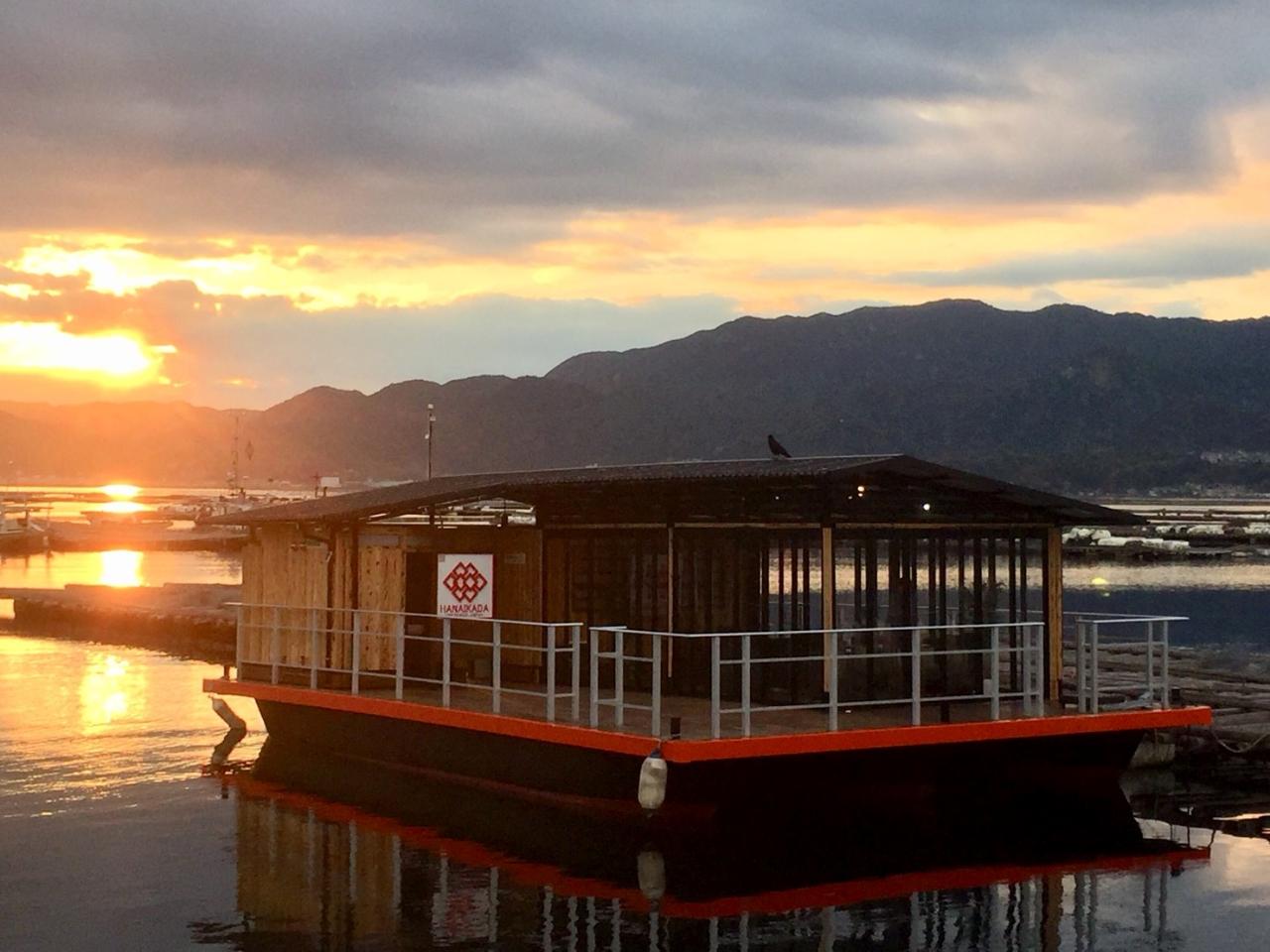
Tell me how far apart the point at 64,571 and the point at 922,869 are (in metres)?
94.9

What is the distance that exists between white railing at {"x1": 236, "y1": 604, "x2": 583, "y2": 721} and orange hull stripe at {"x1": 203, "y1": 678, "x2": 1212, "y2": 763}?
1169 millimetres

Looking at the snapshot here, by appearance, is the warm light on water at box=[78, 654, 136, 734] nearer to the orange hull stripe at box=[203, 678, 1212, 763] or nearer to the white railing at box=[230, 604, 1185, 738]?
the white railing at box=[230, 604, 1185, 738]

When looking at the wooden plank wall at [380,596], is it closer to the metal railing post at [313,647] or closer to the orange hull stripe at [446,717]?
the metal railing post at [313,647]

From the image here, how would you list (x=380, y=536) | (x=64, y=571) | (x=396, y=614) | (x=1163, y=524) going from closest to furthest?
(x=396, y=614), (x=380, y=536), (x=64, y=571), (x=1163, y=524)

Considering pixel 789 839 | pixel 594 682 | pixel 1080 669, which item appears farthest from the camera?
pixel 1080 669

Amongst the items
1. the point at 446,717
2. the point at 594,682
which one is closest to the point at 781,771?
the point at 594,682

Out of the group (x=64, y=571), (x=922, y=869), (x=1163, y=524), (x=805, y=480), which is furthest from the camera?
(x=1163, y=524)

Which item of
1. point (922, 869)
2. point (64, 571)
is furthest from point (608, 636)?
point (64, 571)

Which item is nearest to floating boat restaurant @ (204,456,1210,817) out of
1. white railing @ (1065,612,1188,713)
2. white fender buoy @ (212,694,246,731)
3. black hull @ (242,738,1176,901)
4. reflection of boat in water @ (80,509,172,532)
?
white railing @ (1065,612,1188,713)

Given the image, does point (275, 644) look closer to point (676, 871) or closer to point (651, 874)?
point (651, 874)

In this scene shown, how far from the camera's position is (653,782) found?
1972cm

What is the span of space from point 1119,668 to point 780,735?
19.9m

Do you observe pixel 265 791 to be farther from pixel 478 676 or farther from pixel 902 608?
pixel 902 608

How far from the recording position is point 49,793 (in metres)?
25.5
